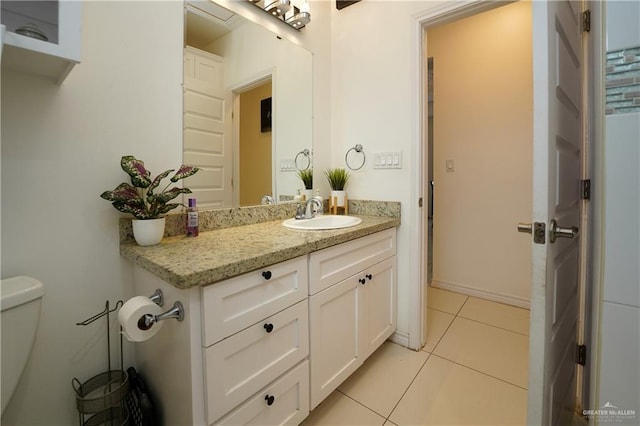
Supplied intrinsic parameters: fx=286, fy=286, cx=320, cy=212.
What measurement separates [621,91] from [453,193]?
6.35 feet

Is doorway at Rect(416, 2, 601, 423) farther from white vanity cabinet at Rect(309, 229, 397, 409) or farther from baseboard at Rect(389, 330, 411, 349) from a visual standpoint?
baseboard at Rect(389, 330, 411, 349)

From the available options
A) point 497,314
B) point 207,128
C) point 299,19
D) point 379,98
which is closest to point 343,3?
point 299,19

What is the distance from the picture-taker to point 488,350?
178 cm

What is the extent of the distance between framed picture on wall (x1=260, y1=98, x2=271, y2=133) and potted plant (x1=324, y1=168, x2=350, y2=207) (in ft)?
1.77

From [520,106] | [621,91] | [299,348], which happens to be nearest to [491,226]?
[520,106]

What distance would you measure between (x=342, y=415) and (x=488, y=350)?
1058 millimetres

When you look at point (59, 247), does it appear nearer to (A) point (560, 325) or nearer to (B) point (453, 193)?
(A) point (560, 325)

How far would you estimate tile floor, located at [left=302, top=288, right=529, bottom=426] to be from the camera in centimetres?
130

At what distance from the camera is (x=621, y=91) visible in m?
0.75

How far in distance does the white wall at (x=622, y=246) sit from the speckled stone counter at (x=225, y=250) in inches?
34.3

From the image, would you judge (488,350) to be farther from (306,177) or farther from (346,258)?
(306,177)

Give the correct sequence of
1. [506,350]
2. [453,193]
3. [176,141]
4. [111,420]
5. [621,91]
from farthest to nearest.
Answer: [453,193] → [506,350] → [176,141] → [111,420] → [621,91]

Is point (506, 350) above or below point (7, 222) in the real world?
below

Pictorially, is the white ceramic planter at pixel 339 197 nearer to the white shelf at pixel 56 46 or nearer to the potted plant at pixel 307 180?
the potted plant at pixel 307 180
